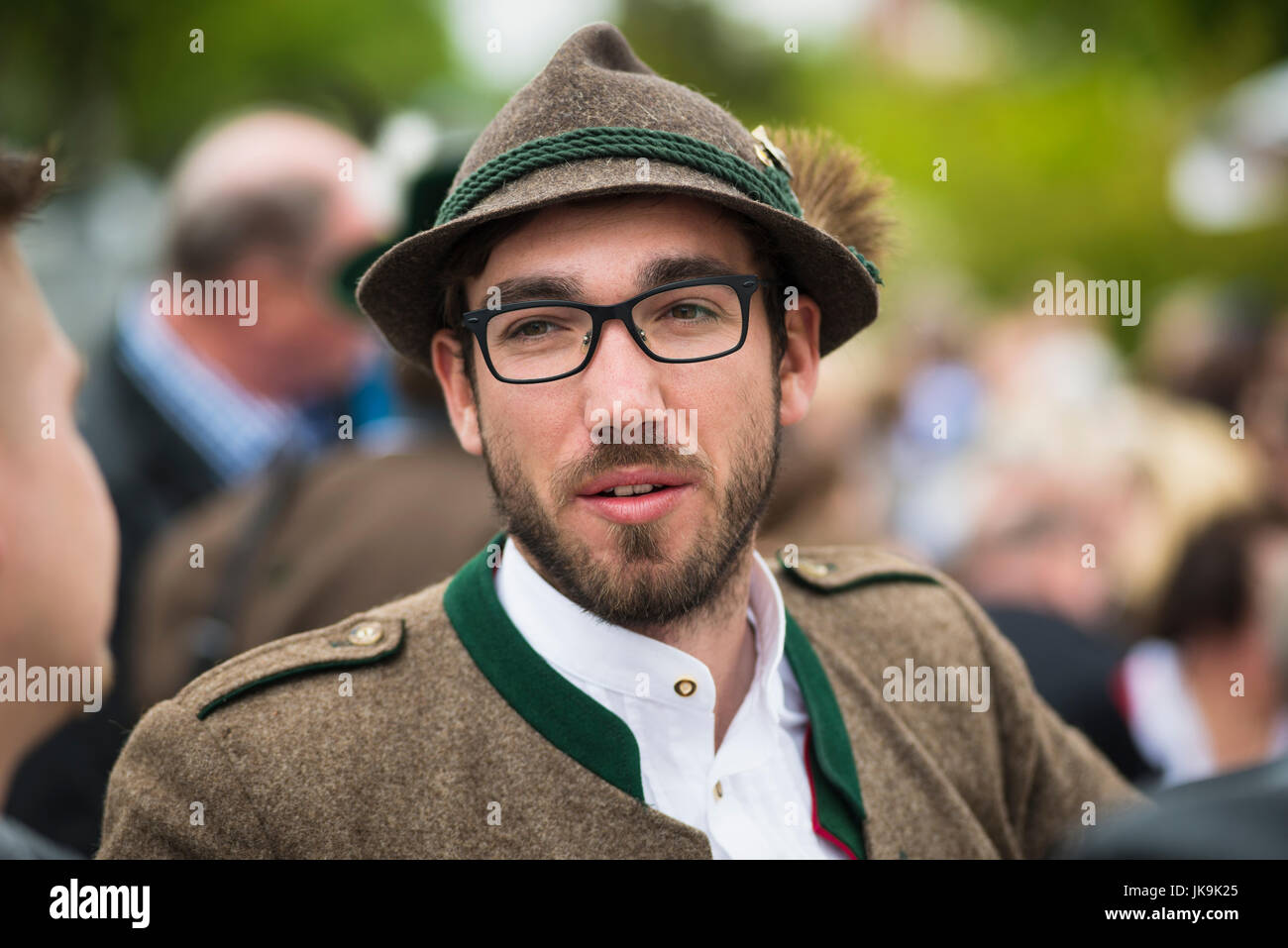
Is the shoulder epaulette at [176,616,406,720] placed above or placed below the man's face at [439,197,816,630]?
below

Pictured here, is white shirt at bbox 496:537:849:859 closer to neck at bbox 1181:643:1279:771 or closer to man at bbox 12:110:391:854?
neck at bbox 1181:643:1279:771

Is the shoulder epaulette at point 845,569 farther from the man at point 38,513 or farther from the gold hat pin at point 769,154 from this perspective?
the man at point 38,513

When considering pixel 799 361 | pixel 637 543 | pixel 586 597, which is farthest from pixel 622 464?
pixel 799 361

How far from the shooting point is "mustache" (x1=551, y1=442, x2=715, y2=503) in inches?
78.0

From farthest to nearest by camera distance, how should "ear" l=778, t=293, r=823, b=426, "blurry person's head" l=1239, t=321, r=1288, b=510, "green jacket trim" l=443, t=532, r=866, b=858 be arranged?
1. "blurry person's head" l=1239, t=321, r=1288, b=510
2. "ear" l=778, t=293, r=823, b=426
3. "green jacket trim" l=443, t=532, r=866, b=858

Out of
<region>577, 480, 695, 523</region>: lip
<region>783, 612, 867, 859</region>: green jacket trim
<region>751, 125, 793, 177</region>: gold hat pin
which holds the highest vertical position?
<region>751, 125, 793, 177</region>: gold hat pin

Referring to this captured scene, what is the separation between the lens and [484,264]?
7.02ft

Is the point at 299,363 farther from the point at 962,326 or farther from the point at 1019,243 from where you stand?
the point at 1019,243

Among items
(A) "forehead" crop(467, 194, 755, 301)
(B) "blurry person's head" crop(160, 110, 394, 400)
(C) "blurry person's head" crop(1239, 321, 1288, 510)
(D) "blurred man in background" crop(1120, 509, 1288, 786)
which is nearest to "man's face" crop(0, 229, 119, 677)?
(A) "forehead" crop(467, 194, 755, 301)

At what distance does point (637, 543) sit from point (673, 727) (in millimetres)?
341

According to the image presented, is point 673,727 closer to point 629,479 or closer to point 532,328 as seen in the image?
point 629,479

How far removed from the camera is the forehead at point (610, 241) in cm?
200

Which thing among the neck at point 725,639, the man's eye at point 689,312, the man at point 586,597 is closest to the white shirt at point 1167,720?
the man at point 586,597

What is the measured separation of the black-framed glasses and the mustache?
0.14 meters
